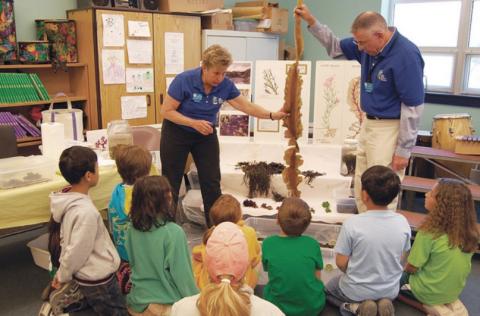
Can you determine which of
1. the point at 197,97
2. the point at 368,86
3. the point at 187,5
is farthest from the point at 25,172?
the point at 187,5

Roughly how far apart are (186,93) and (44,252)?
1.25 meters

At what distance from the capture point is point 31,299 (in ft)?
8.58

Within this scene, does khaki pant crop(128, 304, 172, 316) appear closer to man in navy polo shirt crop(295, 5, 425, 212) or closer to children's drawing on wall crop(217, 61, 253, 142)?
man in navy polo shirt crop(295, 5, 425, 212)

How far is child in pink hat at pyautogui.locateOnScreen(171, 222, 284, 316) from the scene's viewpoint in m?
1.30

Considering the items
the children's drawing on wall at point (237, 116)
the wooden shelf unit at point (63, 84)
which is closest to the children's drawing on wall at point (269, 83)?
the children's drawing on wall at point (237, 116)

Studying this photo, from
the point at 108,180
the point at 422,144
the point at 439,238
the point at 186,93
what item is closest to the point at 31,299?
the point at 108,180

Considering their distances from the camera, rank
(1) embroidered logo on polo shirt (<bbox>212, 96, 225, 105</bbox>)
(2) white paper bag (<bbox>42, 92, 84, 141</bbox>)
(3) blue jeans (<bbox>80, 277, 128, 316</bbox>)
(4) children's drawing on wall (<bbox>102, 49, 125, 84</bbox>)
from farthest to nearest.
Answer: (4) children's drawing on wall (<bbox>102, 49, 125, 84</bbox>)
(2) white paper bag (<bbox>42, 92, 84, 141</bbox>)
(1) embroidered logo on polo shirt (<bbox>212, 96, 225, 105</bbox>)
(3) blue jeans (<bbox>80, 277, 128, 316</bbox>)

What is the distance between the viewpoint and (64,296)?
6.61ft

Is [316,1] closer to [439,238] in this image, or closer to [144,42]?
[144,42]

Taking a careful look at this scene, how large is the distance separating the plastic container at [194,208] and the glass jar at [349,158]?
116cm

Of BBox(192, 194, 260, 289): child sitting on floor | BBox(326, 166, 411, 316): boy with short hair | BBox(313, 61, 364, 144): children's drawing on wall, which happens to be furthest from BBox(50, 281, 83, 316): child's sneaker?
BBox(313, 61, 364, 144): children's drawing on wall

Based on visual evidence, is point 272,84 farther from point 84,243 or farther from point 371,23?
point 84,243

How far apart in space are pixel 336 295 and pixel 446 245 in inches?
23.9

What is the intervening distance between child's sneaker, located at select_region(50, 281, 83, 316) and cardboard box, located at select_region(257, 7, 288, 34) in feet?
13.2
